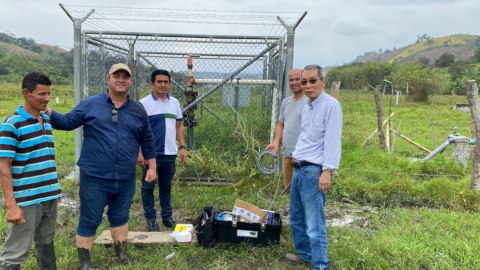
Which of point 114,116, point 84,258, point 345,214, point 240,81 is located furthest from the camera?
point 240,81

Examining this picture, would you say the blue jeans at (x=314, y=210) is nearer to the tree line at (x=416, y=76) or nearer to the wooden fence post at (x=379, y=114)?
the wooden fence post at (x=379, y=114)

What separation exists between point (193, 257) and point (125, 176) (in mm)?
1123

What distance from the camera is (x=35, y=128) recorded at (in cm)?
229

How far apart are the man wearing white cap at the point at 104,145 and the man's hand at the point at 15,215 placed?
559 millimetres

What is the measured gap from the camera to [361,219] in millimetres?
4324

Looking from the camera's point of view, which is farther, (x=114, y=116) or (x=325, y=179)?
(x=114, y=116)

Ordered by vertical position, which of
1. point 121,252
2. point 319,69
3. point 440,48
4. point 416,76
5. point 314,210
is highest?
point 440,48

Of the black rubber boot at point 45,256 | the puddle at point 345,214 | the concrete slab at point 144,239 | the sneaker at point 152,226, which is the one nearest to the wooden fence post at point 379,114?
the puddle at point 345,214

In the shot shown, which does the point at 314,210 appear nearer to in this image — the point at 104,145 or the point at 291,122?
the point at 291,122

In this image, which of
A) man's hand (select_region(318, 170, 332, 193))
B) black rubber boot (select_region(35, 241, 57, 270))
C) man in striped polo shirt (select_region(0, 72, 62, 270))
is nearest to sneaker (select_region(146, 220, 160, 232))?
black rubber boot (select_region(35, 241, 57, 270))

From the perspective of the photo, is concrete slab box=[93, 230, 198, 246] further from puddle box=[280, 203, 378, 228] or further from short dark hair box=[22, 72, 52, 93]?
short dark hair box=[22, 72, 52, 93]

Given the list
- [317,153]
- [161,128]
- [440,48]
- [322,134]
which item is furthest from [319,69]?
[440,48]

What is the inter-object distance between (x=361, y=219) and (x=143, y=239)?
9.46 feet

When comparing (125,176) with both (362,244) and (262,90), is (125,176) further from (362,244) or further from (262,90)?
(262,90)
